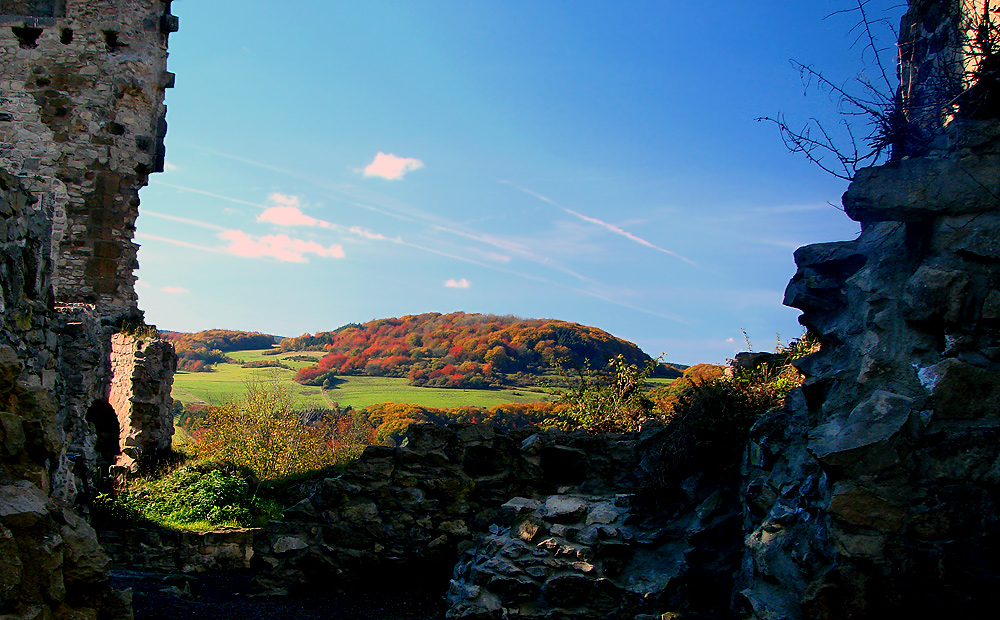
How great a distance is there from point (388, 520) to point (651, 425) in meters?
3.50

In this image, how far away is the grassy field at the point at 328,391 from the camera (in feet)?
Answer: 63.0

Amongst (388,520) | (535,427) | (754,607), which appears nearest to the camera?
(754,607)

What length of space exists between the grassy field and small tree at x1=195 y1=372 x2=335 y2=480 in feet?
10.9

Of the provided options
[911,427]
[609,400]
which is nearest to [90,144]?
→ [609,400]

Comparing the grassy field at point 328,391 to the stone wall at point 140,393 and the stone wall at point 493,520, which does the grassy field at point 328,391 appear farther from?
the stone wall at point 493,520

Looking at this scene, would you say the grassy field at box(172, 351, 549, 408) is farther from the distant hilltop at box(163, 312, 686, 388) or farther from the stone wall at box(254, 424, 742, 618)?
the stone wall at box(254, 424, 742, 618)

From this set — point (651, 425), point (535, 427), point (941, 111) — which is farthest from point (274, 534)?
point (941, 111)

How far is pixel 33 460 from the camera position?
4219mm

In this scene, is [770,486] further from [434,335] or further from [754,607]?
[434,335]

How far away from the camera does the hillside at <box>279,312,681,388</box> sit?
616 inches

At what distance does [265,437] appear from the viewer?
17.5 m

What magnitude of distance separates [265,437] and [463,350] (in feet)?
25.2

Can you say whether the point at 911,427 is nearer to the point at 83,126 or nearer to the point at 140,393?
the point at 140,393

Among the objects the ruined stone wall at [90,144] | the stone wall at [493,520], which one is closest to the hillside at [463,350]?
the stone wall at [493,520]
